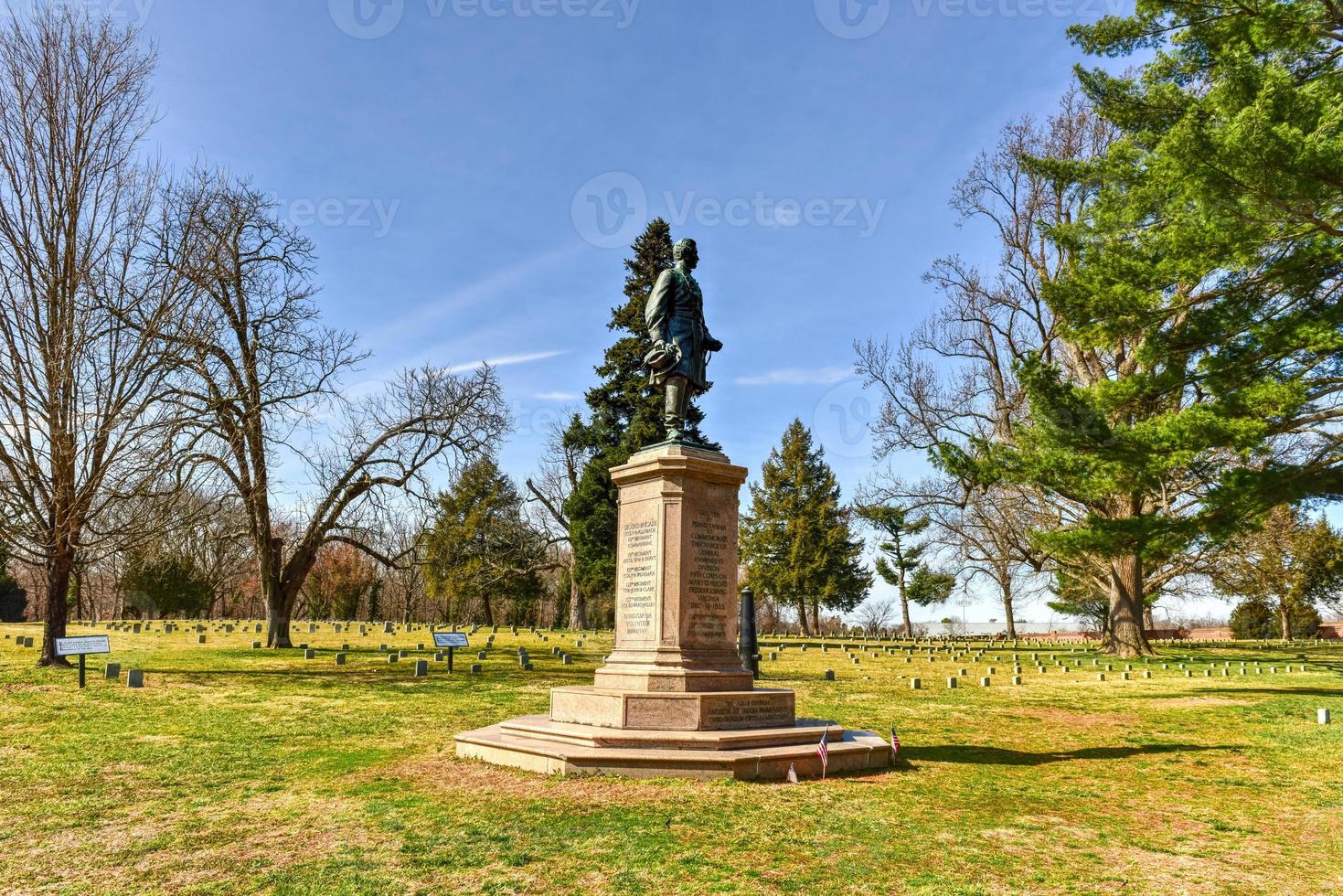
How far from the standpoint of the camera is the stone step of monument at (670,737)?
820 cm

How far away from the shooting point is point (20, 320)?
578 inches

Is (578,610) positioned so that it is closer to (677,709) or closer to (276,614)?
(276,614)

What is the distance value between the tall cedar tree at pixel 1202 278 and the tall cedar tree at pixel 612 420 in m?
23.2

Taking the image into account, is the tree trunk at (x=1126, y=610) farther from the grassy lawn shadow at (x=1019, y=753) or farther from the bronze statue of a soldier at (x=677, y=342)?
the bronze statue of a soldier at (x=677, y=342)

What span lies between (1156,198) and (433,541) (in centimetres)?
2350

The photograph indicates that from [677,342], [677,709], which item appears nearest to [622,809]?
[677,709]

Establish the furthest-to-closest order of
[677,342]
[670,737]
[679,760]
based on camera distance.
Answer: [677,342]
[670,737]
[679,760]

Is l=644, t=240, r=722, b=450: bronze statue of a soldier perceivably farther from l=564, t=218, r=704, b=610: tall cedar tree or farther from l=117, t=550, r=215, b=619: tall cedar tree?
l=117, t=550, r=215, b=619: tall cedar tree

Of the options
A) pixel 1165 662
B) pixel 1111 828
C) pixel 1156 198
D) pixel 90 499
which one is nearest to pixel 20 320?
pixel 90 499

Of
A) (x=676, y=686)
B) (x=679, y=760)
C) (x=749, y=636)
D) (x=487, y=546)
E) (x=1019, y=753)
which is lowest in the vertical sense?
(x=1019, y=753)

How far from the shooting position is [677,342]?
10.6 metres

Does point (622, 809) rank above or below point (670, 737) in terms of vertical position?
below

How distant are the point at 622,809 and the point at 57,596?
51.0 feet

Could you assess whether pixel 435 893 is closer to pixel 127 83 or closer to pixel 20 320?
pixel 20 320
